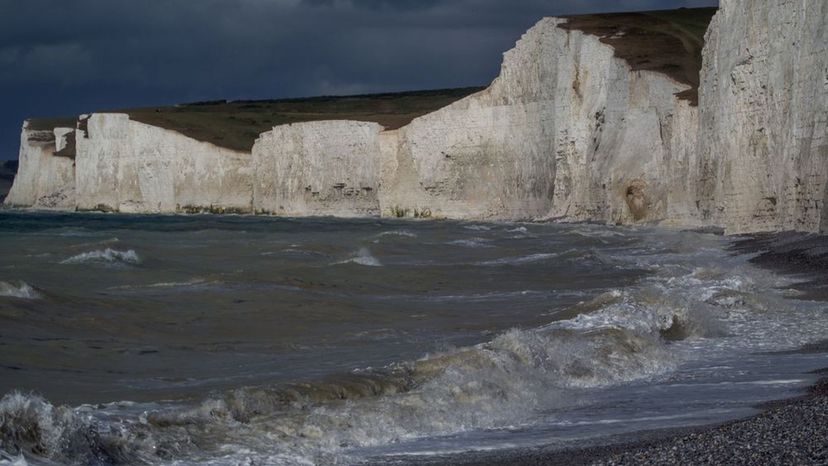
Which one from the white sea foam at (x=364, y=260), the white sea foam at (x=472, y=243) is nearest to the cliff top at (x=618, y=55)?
the white sea foam at (x=472, y=243)

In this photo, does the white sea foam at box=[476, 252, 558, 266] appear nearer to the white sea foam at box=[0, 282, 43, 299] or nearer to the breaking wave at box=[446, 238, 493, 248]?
the breaking wave at box=[446, 238, 493, 248]

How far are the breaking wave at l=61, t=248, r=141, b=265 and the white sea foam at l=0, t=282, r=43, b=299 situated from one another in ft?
24.9

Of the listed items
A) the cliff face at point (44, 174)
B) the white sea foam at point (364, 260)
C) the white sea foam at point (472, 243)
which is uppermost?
the cliff face at point (44, 174)

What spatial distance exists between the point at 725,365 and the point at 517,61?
1714 inches

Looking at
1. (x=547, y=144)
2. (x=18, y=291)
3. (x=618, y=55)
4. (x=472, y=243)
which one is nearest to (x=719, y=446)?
(x=18, y=291)

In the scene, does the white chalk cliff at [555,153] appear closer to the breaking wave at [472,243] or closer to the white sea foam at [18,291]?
the breaking wave at [472,243]

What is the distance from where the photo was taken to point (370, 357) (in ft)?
37.9

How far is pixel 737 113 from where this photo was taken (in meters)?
29.9

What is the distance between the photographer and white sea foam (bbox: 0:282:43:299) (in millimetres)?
15635

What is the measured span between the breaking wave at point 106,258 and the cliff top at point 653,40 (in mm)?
21813

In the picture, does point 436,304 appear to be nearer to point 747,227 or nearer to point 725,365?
point 725,365

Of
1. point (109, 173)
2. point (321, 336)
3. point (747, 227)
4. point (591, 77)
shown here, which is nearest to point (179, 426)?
point (321, 336)

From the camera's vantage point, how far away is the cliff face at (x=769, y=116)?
23.5 meters

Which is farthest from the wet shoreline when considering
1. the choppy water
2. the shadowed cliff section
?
the shadowed cliff section
